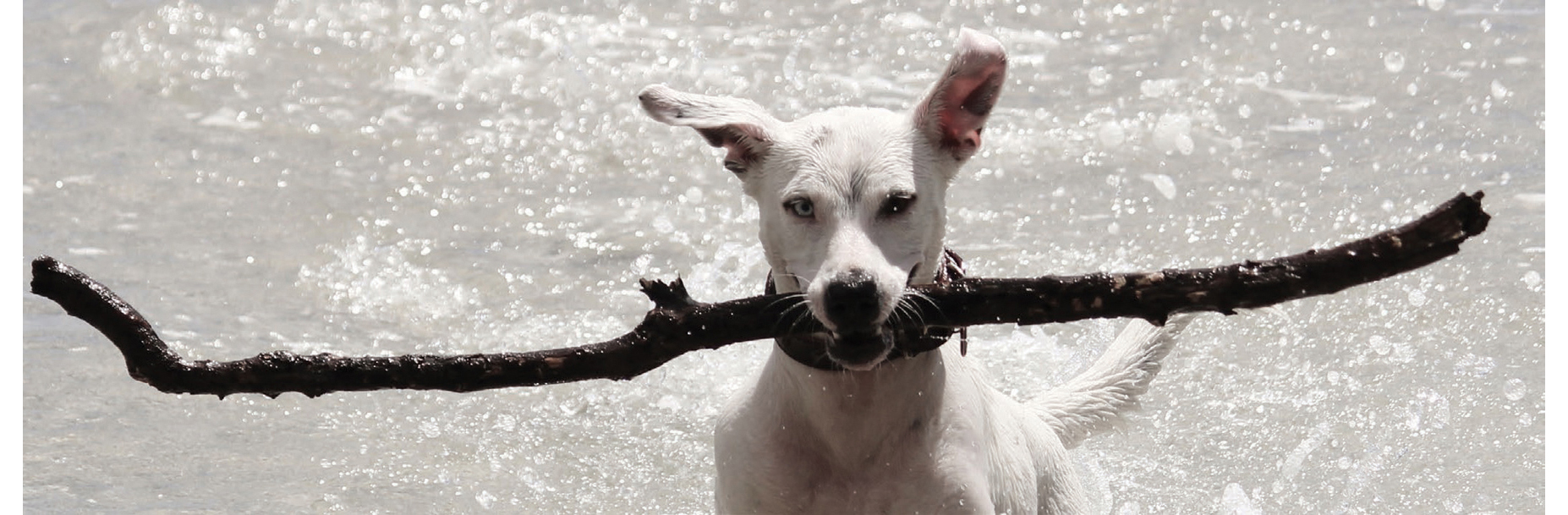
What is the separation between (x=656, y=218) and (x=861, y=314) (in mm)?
5153

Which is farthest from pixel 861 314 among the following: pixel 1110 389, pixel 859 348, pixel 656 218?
pixel 656 218

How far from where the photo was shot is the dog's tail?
4.79 meters

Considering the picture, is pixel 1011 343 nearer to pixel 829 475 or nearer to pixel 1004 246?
pixel 1004 246

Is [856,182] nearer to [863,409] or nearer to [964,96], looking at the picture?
[964,96]

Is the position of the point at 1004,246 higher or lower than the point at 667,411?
higher

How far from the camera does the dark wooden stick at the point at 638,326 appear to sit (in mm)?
3182

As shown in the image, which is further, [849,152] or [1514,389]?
[1514,389]

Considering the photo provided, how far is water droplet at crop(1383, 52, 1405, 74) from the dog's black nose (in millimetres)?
7887

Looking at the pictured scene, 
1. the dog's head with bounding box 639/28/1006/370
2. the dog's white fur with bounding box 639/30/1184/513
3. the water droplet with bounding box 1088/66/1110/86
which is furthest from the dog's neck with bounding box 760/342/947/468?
the water droplet with bounding box 1088/66/1110/86

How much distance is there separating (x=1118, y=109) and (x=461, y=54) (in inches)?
174

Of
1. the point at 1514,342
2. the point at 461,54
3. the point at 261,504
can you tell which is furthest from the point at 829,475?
the point at 461,54

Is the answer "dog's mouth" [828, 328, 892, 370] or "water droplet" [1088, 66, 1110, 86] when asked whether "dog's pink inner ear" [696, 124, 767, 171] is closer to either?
"dog's mouth" [828, 328, 892, 370]

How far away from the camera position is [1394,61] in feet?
33.3

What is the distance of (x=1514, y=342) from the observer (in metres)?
6.56
